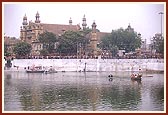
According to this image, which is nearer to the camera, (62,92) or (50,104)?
(50,104)

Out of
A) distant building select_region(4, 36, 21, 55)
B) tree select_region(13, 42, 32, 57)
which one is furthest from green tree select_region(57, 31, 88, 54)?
distant building select_region(4, 36, 21, 55)

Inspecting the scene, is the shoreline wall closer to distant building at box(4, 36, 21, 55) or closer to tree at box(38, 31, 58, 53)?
tree at box(38, 31, 58, 53)

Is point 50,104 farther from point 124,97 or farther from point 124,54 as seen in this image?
point 124,54

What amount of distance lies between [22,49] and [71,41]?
1.85m

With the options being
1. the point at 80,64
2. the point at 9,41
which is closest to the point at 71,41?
the point at 80,64

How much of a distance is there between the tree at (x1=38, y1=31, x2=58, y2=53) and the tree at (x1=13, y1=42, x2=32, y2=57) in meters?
0.54

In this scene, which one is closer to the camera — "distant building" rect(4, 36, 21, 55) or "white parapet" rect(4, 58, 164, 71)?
"distant building" rect(4, 36, 21, 55)

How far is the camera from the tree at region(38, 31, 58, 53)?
13295 millimetres

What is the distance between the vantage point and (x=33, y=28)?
1326 cm

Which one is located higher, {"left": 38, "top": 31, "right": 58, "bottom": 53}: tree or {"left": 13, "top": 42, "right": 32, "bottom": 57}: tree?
{"left": 38, "top": 31, "right": 58, "bottom": 53}: tree

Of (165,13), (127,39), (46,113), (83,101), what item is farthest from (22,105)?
(127,39)

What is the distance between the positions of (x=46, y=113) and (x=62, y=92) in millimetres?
3641

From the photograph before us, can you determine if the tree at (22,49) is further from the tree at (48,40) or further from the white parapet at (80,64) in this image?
the tree at (48,40)

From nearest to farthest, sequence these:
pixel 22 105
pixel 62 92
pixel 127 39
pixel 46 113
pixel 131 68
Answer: pixel 46 113 < pixel 22 105 < pixel 62 92 < pixel 127 39 < pixel 131 68
